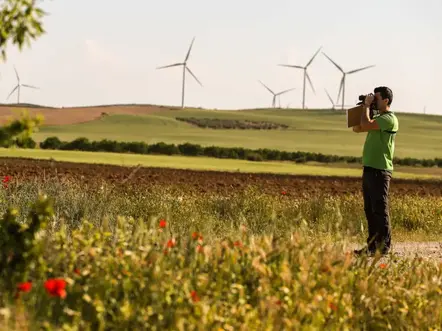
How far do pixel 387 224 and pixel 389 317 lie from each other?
5.65 metres

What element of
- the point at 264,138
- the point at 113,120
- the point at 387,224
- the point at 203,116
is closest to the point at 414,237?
the point at 387,224

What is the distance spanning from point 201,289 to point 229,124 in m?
89.7

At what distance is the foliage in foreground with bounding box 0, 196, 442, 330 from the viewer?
688 cm

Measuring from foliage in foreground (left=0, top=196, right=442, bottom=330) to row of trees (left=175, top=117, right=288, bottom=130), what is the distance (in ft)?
279

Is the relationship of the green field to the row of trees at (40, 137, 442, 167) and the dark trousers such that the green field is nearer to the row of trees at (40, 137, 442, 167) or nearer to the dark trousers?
the row of trees at (40, 137, 442, 167)

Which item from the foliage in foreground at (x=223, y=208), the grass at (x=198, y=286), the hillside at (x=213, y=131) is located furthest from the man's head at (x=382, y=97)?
the hillside at (x=213, y=131)

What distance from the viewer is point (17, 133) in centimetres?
774

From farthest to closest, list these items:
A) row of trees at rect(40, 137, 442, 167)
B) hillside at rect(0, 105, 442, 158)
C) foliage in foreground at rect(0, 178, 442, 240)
Result: hillside at rect(0, 105, 442, 158)
row of trees at rect(40, 137, 442, 167)
foliage in foreground at rect(0, 178, 442, 240)

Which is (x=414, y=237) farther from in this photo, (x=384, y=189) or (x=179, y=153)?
(x=179, y=153)

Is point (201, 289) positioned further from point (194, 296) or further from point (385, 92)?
point (385, 92)

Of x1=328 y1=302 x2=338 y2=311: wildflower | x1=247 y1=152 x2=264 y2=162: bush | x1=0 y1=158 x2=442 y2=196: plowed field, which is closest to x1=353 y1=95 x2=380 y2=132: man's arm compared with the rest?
x1=328 y1=302 x2=338 y2=311: wildflower

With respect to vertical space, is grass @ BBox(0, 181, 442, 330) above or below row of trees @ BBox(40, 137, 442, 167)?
below

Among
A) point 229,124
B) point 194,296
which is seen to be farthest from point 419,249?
point 229,124

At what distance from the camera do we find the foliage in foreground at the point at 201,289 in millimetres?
6879
